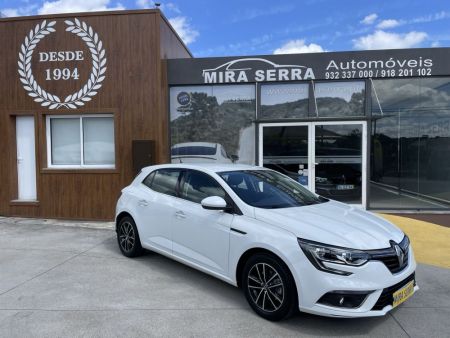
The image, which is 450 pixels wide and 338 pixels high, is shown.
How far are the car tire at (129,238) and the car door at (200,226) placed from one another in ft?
3.59

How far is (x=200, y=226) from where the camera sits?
4.80m

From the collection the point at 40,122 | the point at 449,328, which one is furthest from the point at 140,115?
the point at 449,328

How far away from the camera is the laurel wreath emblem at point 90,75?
966cm

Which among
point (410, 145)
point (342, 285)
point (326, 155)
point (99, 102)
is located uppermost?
point (99, 102)

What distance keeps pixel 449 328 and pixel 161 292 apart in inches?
122

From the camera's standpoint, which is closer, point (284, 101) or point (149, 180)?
point (149, 180)

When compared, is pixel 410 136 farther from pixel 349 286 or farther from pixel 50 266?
pixel 50 266

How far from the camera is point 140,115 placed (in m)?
9.64

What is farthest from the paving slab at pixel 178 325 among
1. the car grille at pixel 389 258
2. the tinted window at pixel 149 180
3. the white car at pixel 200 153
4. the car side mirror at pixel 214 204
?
the white car at pixel 200 153

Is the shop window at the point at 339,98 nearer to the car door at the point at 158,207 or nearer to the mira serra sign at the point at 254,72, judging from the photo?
the mira serra sign at the point at 254,72

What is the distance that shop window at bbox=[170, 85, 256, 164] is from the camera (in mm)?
10281

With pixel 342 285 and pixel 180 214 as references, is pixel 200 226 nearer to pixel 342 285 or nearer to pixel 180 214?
pixel 180 214

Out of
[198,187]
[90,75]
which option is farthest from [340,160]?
[90,75]

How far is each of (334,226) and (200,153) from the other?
6.67m
